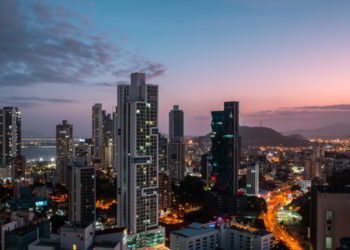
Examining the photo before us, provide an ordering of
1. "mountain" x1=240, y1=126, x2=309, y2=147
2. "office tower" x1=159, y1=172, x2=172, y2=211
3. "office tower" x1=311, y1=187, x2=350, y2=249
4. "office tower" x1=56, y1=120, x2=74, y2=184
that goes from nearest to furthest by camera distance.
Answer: "office tower" x1=311, y1=187, x2=350, y2=249 → "office tower" x1=159, y1=172, x2=172, y2=211 → "office tower" x1=56, y1=120, x2=74, y2=184 → "mountain" x1=240, y1=126, x2=309, y2=147

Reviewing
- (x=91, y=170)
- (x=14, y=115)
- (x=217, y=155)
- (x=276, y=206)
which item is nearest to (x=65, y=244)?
(x=91, y=170)

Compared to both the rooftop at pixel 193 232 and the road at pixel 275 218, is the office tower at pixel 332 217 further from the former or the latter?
the road at pixel 275 218

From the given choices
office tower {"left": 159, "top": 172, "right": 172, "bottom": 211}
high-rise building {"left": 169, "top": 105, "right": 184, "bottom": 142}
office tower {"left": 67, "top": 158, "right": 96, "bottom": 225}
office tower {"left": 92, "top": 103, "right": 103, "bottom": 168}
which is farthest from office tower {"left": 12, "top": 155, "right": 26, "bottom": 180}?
high-rise building {"left": 169, "top": 105, "right": 184, "bottom": 142}

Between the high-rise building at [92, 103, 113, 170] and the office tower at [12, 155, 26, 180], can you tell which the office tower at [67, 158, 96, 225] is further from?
the high-rise building at [92, 103, 113, 170]

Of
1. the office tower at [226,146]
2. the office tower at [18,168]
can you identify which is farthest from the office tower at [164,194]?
the office tower at [18,168]

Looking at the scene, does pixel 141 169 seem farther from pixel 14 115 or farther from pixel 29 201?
pixel 14 115

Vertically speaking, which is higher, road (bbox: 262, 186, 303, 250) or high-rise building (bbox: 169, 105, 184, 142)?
high-rise building (bbox: 169, 105, 184, 142)
